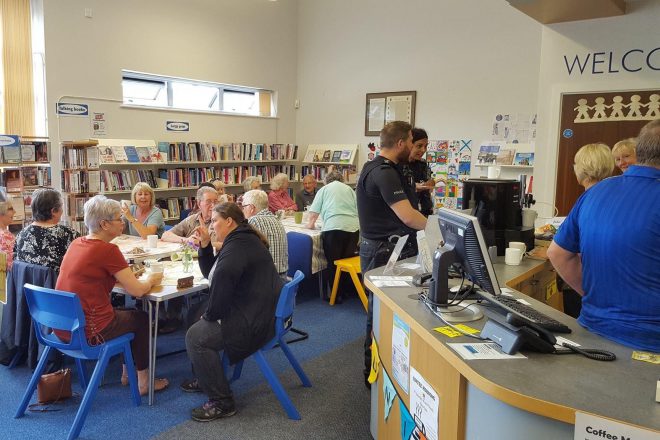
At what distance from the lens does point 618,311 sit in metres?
1.80

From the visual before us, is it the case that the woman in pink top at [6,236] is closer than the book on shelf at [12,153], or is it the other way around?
the woman in pink top at [6,236]

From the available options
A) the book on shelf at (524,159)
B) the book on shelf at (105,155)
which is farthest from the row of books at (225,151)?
the book on shelf at (524,159)

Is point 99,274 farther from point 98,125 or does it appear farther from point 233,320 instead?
point 98,125

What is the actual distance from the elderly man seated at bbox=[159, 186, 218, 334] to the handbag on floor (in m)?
1.22

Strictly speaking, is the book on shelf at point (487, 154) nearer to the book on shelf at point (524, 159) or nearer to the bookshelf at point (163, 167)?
the book on shelf at point (524, 159)

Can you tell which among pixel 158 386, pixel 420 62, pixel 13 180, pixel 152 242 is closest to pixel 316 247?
pixel 152 242

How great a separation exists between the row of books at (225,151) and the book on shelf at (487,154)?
134 inches

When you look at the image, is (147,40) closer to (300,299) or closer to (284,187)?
(284,187)

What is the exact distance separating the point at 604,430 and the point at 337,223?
4.12 m

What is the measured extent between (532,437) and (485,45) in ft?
21.8

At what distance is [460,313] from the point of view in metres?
2.00

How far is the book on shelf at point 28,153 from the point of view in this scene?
5.89 m

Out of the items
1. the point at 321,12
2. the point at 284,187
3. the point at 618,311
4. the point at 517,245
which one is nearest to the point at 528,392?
the point at 618,311

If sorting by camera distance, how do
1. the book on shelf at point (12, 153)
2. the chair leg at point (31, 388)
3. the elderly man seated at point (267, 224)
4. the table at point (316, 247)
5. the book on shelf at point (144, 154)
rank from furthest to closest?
the book on shelf at point (144, 154) → the book on shelf at point (12, 153) → the table at point (316, 247) → the elderly man seated at point (267, 224) → the chair leg at point (31, 388)
